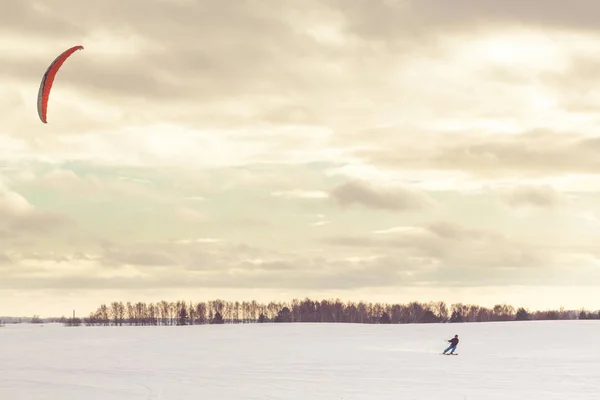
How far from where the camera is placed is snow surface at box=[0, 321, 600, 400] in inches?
790

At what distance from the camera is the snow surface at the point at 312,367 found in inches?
790

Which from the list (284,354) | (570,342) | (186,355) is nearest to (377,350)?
(284,354)

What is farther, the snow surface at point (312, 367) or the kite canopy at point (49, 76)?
the kite canopy at point (49, 76)

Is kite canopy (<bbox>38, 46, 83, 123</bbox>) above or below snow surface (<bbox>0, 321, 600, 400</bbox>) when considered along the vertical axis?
above

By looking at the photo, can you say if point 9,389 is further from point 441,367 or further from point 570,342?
point 570,342

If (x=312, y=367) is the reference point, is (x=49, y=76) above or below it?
above

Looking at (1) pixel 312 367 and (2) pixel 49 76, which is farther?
(1) pixel 312 367

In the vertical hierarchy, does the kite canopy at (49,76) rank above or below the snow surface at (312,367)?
above

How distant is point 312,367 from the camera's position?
27312 mm

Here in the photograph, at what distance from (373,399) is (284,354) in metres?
15.1

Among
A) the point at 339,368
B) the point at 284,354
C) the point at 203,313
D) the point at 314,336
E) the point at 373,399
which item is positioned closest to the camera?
the point at 373,399

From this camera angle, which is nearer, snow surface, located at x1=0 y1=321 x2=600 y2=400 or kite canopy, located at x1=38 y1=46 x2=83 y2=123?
snow surface, located at x1=0 y1=321 x2=600 y2=400

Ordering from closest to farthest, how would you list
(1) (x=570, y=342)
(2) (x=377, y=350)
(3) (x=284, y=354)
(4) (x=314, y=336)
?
(3) (x=284, y=354)
(2) (x=377, y=350)
(1) (x=570, y=342)
(4) (x=314, y=336)

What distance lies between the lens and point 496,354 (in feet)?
111
